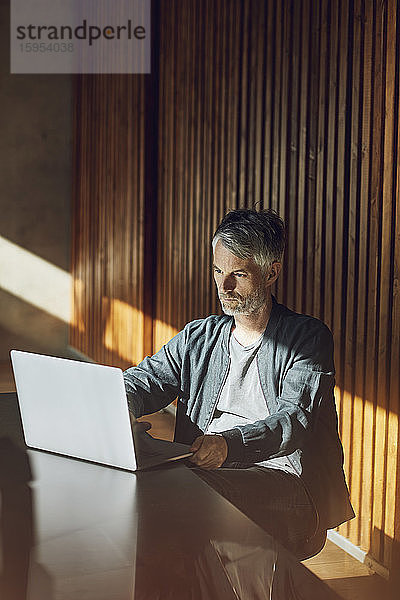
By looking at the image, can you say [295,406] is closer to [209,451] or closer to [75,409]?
[209,451]

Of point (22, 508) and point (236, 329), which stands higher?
point (236, 329)

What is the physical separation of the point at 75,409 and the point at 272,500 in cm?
64

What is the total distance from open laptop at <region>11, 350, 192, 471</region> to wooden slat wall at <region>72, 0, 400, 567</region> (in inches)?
61.5

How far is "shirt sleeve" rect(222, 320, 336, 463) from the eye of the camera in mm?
2104

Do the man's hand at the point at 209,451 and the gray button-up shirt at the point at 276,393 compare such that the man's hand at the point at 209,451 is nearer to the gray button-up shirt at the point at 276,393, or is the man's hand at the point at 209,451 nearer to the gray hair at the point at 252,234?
the gray button-up shirt at the point at 276,393

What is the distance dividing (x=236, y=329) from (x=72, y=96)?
6554 mm

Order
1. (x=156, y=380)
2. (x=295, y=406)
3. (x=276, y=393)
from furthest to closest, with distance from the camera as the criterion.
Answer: (x=156, y=380) < (x=276, y=393) < (x=295, y=406)

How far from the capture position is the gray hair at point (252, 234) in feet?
7.89

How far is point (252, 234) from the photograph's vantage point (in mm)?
2412

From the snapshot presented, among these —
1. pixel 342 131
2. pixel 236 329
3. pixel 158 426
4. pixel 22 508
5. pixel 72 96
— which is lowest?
pixel 158 426

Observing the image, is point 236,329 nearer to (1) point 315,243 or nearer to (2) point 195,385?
(2) point 195,385

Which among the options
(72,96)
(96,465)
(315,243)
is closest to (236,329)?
(96,465)

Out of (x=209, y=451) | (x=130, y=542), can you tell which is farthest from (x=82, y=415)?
(x=130, y=542)

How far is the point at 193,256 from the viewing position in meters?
5.54
